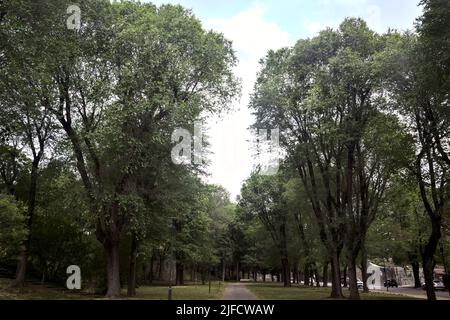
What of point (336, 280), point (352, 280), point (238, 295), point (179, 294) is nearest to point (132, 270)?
point (179, 294)

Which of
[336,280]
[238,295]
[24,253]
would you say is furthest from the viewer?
[238,295]

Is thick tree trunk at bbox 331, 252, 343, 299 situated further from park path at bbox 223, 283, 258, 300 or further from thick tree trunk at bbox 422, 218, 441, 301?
thick tree trunk at bbox 422, 218, 441, 301

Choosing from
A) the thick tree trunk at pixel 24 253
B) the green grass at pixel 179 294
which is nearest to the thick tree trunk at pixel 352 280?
the green grass at pixel 179 294

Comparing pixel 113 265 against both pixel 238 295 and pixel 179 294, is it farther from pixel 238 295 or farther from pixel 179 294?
pixel 238 295

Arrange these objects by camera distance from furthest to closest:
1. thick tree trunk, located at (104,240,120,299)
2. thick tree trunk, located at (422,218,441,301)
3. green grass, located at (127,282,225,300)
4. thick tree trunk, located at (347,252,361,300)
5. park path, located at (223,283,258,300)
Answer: park path, located at (223,283,258,300)
green grass, located at (127,282,225,300)
thick tree trunk, located at (347,252,361,300)
thick tree trunk, located at (104,240,120,299)
thick tree trunk, located at (422,218,441,301)

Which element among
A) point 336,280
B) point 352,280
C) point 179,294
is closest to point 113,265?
point 179,294

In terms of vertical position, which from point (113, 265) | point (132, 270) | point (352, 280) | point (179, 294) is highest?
point (113, 265)

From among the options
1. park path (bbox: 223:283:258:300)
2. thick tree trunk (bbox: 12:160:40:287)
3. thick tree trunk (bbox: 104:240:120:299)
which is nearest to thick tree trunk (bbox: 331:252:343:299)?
park path (bbox: 223:283:258:300)

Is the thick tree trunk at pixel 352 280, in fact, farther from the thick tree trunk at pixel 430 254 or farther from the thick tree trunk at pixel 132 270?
the thick tree trunk at pixel 132 270

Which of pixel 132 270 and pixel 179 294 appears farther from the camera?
pixel 179 294

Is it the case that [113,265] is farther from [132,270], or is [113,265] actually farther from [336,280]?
→ [336,280]

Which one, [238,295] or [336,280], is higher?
[336,280]

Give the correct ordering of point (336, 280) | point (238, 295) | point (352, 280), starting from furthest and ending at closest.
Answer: point (238, 295), point (336, 280), point (352, 280)

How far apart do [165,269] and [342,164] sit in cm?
4051
